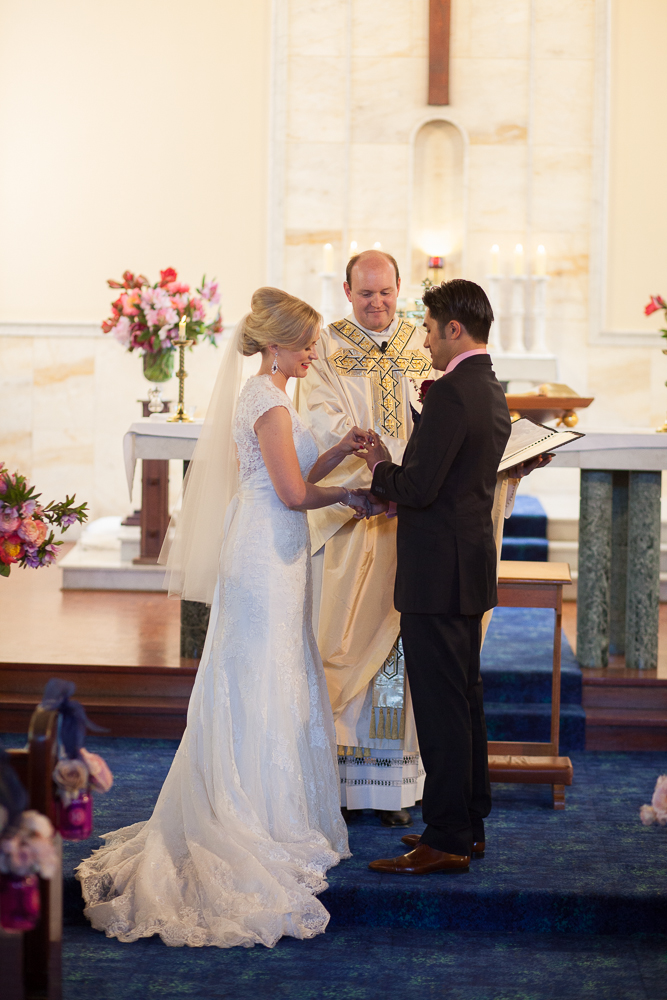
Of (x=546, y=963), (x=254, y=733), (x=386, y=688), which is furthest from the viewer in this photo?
(x=386, y=688)

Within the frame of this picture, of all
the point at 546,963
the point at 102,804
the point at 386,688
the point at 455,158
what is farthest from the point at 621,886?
the point at 455,158

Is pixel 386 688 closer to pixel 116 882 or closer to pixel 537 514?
pixel 116 882

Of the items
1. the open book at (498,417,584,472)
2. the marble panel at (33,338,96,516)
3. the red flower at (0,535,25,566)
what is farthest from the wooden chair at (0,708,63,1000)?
the marble panel at (33,338,96,516)

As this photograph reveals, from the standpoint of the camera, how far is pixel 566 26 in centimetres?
805

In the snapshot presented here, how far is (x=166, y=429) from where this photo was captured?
16.2 feet

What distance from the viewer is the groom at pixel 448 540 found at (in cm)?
308

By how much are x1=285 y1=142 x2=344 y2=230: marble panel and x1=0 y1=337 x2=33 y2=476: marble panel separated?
89.3 inches

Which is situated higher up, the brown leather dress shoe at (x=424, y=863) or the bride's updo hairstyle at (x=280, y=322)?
the bride's updo hairstyle at (x=280, y=322)

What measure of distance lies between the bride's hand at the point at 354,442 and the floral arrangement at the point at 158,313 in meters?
2.97

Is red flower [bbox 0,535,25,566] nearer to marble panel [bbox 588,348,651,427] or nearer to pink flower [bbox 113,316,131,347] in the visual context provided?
pink flower [bbox 113,316,131,347]

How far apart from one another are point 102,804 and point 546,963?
1.65 metres

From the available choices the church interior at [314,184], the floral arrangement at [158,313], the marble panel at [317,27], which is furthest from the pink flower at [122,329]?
the marble panel at [317,27]

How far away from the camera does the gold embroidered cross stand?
3928mm

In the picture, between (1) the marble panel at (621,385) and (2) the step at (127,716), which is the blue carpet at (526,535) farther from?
(2) the step at (127,716)
